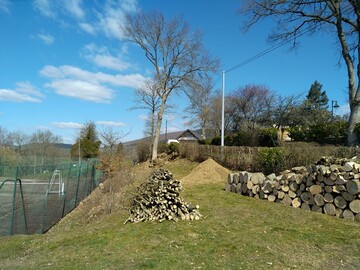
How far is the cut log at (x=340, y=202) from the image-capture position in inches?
261

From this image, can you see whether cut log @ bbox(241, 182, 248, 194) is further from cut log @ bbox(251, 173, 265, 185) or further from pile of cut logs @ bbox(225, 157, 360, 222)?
pile of cut logs @ bbox(225, 157, 360, 222)

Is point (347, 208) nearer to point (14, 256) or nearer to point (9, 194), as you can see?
point (14, 256)

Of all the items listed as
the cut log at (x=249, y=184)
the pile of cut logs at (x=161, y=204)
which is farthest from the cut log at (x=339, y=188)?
the pile of cut logs at (x=161, y=204)

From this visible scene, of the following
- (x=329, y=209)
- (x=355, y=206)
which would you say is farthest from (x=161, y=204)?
(x=355, y=206)

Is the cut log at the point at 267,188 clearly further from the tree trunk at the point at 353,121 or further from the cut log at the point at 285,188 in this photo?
the tree trunk at the point at 353,121

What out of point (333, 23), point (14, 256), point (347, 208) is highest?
point (333, 23)

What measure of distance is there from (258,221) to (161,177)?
97.5 inches

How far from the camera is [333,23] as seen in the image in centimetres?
1588

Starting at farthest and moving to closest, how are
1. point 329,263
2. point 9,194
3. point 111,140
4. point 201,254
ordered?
1. point 111,140
2. point 9,194
3. point 201,254
4. point 329,263

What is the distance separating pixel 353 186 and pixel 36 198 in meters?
8.35

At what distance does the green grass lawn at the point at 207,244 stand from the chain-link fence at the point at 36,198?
1619 millimetres

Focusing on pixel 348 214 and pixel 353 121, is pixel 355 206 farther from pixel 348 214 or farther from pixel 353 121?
pixel 353 121

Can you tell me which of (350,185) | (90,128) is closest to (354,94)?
(350,185)

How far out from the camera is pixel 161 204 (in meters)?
6.88
